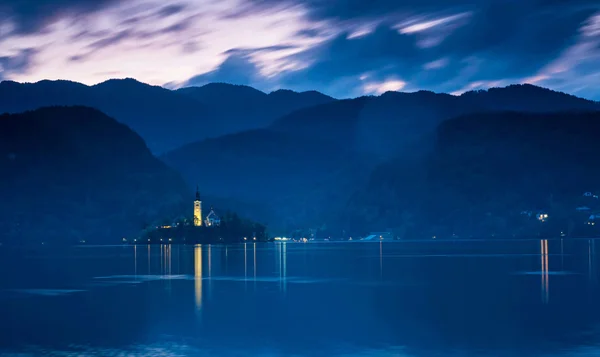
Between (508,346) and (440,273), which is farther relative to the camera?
(440,273)

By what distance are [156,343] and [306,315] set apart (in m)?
13.8

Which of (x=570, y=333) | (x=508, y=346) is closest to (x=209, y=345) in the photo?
(x=508, y=346)

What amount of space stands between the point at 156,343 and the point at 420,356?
532 inches

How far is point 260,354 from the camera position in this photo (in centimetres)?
3531

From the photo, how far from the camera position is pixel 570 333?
39.8 metres

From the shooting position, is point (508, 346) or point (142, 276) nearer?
point (508, 346)

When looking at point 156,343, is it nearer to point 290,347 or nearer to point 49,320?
point 290,347

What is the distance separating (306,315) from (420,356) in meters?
16.9

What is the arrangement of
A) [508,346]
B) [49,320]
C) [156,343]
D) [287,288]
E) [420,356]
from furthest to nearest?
1. [287,288]
2. [49,320]
3. [156,343]
4. [508,346]
5. [420,356]

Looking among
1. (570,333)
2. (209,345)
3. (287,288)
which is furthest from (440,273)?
(209,345)

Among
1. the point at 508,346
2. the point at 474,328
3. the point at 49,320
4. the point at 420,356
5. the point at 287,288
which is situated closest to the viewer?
the point at 420,356

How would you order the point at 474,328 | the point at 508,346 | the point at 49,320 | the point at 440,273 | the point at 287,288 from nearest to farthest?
the point at 508,346, the point at 474,328, the point at 49,320, the point at 287,288, the point at 440,273

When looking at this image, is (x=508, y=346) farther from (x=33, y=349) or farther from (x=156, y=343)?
(x=33, y=349)

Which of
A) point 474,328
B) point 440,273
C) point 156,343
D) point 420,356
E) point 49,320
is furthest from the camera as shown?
point 440,273
